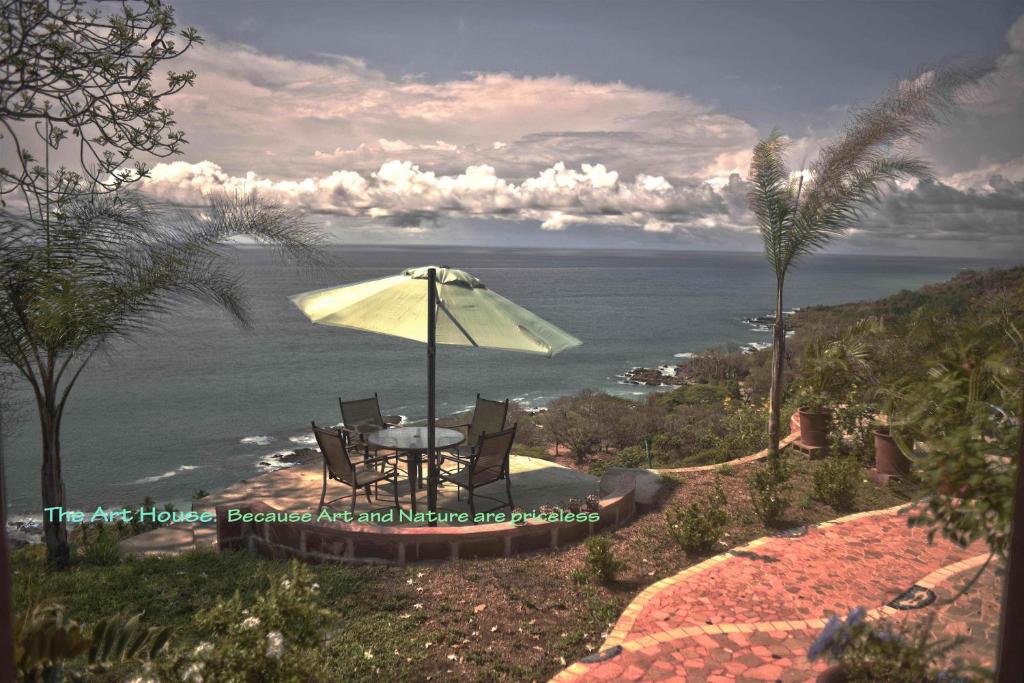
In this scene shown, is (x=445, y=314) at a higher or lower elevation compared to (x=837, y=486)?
higher

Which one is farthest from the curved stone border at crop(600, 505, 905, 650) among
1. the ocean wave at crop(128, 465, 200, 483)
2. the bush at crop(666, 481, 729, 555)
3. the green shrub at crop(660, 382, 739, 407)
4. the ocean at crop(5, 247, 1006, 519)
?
the ocean wave at crop(128, 465, 200, 483)

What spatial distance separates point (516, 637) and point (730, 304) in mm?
78587

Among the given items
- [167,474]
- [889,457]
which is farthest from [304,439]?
[889,457]

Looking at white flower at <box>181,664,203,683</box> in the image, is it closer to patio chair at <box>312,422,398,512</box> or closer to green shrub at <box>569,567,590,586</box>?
green shrub at <box>569,567,590,586</box>

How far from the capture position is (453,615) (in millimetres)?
4234

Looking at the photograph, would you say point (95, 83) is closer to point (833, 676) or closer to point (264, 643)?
point (264, 643)

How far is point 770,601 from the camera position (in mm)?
4340

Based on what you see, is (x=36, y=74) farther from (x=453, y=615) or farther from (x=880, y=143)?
(x=880, y=143)

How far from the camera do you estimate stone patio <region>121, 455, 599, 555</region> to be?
6.09m

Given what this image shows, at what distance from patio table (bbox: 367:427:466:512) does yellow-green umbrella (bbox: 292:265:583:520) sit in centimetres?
23

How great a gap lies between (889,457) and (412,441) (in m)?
4.95

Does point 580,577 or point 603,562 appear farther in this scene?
point 580,577

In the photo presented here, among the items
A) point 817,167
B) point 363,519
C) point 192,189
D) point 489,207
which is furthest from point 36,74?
point 489,207

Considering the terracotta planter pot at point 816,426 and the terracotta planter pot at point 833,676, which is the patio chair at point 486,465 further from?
the terracotta planter pot at point 816,426
